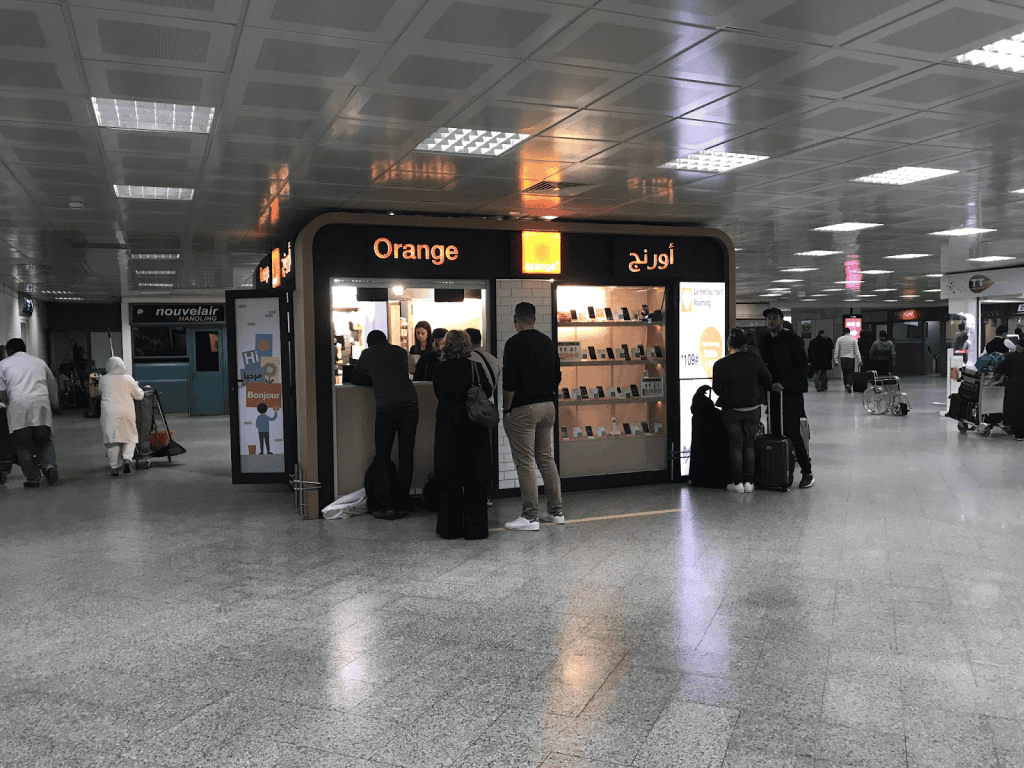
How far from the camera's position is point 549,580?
204 inches

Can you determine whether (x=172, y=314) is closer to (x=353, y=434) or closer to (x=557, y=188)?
(x=353, y=434)

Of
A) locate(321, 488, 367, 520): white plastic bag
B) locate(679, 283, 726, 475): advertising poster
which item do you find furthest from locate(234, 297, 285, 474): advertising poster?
locate(679, 283, 726, 475): advertising poster

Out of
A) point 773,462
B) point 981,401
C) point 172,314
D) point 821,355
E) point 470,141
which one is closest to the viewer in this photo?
point 470,141

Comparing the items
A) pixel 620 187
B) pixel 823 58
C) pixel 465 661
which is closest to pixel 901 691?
pixel 465 661

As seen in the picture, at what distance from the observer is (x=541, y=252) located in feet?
27.2

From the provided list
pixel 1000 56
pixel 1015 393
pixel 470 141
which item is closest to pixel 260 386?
pixel 470 141

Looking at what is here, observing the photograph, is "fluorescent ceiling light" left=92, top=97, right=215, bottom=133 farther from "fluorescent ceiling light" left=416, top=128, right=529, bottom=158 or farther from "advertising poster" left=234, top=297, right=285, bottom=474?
"advertising poster" left=234, top=297, right=285, bottom=474

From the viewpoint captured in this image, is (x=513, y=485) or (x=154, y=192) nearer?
(x=154, y=192)

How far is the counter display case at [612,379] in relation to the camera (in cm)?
873

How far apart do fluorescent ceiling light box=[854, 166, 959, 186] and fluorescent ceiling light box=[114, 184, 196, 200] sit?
222 inches

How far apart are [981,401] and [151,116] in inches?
499

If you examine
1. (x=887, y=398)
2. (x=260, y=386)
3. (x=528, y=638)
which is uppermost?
(x=260, y=386)

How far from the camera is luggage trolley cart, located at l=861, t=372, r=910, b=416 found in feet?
52.4

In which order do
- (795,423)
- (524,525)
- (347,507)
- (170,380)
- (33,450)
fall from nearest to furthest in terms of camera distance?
1. (524,525)
2. (347,507)
3. (795,423)
4. (33,450)
5. (170,380)
